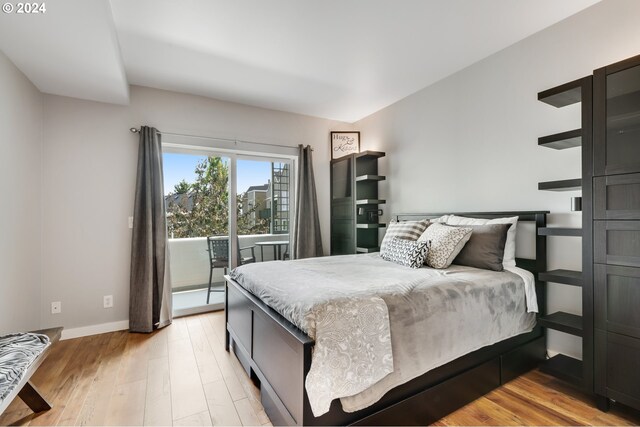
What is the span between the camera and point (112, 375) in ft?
7.18

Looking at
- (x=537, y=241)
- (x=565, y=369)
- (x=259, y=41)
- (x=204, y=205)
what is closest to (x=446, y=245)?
(x=537, y=241)

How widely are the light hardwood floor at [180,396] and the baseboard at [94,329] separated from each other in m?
0.30

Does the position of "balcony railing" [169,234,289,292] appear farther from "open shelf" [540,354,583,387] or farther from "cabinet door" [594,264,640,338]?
"cabinet door" [594,264,640,338]

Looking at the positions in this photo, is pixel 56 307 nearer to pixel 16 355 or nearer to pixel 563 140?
pixel 16 355

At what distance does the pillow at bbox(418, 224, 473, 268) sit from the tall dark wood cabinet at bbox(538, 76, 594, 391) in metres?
0.51

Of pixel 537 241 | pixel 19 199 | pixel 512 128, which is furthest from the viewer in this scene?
pixel 512 128

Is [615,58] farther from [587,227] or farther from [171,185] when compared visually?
[171,185]

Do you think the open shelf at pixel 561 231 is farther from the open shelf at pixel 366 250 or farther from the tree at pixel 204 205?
the tree at pixel 204 205

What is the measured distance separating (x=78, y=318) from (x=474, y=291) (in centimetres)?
366

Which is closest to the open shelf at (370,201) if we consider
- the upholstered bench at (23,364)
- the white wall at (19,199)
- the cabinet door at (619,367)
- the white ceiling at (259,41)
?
the white ceiling at (259,41)

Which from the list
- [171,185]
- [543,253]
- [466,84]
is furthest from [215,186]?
[543,253]

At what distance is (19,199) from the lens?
7.96ft

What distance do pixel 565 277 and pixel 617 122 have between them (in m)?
0.97

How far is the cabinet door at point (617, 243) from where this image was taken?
1586 mm
